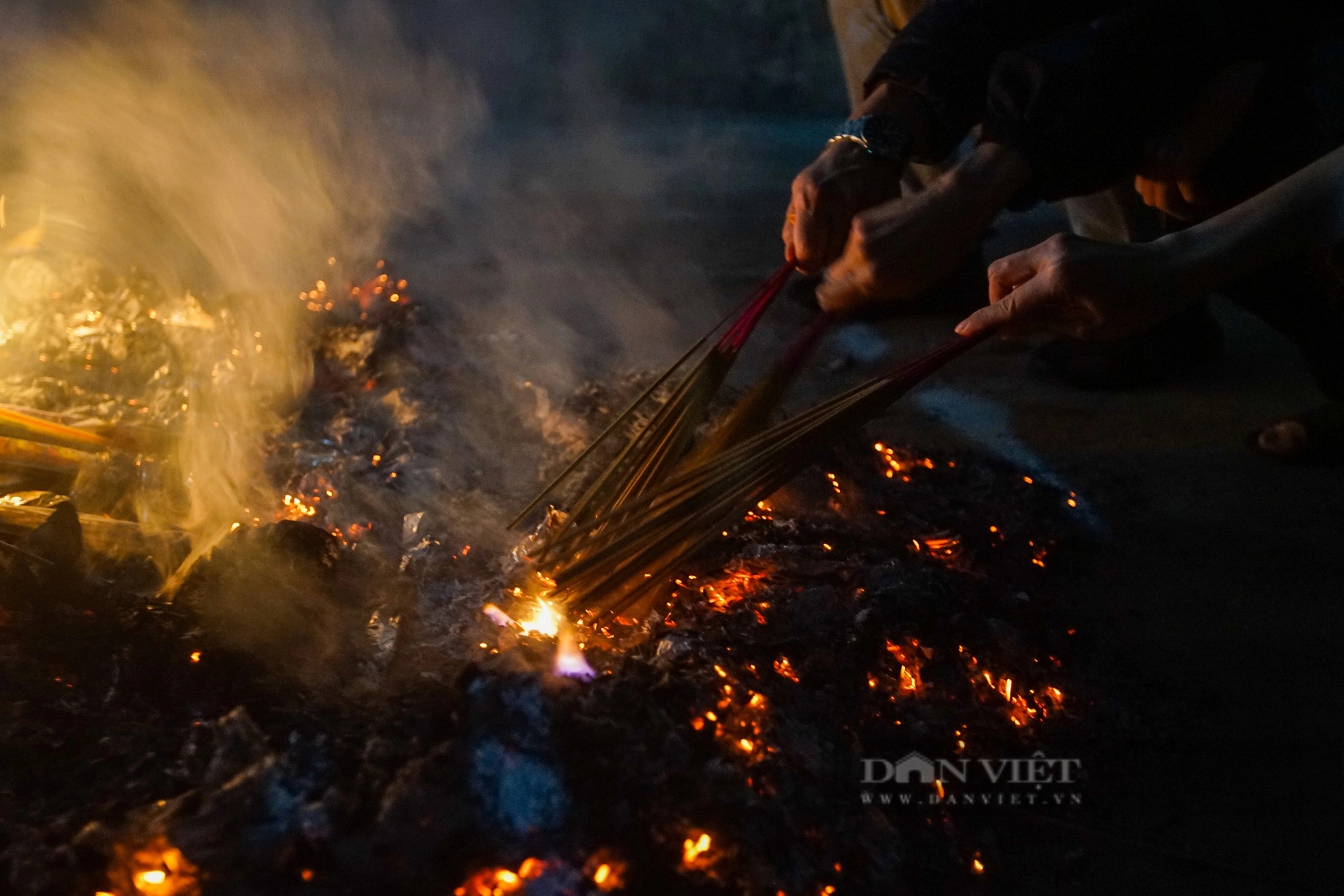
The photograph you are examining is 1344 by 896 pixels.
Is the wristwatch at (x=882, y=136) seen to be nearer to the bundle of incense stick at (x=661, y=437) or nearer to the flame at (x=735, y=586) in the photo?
the bundle of incense stick at (x=661, y=437)

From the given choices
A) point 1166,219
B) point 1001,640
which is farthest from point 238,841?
point 1166,219

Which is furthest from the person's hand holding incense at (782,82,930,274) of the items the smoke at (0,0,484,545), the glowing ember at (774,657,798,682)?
the smoke at (0,0,484,545)

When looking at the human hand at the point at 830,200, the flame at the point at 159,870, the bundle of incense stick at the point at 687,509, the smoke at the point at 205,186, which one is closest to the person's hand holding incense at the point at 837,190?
the human hand at the point at 830,200

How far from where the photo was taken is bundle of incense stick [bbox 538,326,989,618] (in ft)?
6.30

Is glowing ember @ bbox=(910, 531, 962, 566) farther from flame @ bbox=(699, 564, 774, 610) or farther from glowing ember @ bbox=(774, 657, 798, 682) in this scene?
glowing ember @ bbox=(774, 657, 798, 682)

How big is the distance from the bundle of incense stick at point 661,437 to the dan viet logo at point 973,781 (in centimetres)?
86

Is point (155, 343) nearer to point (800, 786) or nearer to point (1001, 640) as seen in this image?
point (800, 786)

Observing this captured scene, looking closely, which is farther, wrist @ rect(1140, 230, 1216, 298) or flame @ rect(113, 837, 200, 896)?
wrist @ rect(1140, 230, 1216, 298)

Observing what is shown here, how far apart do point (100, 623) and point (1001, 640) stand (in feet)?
7.15

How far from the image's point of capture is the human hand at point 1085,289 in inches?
73.3

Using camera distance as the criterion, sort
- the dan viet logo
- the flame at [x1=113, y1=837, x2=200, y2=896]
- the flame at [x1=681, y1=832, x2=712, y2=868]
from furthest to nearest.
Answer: the dan viet logo → the flame at [x1=681, y1=832, x2=712, y2=868] → the flame at [x1=113, y1=837, x2=200, y2=896]

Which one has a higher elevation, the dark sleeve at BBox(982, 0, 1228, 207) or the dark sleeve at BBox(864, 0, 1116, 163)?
the dark sleeve at BBox(864, 0, 1116, 163)

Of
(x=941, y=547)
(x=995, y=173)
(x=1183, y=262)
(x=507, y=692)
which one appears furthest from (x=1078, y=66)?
(x=507, y=692)

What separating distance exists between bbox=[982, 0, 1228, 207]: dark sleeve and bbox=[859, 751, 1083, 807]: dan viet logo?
5.65 ft
